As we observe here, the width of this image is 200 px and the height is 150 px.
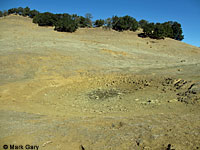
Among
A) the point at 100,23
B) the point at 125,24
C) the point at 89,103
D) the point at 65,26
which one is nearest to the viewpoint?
the point at 89,103

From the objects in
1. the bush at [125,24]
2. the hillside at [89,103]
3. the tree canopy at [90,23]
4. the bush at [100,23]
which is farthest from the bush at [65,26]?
the hillside at [89,103]

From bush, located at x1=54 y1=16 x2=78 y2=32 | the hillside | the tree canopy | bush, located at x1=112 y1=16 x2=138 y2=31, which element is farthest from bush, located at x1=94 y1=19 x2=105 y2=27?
the hillside

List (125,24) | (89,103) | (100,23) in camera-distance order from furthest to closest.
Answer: (100,23)
(125,24)
(89,103)

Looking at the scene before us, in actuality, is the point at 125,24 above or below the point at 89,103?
above

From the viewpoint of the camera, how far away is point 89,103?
6559mm

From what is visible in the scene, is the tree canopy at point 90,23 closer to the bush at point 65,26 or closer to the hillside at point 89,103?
the bush at point 65,26

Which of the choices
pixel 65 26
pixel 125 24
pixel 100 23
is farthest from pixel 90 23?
pixel 65 26

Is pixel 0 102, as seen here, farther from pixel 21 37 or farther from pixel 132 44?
pixel 132 44

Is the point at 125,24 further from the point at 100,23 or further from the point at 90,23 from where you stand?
the point at 90,23

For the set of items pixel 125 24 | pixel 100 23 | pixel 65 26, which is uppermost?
pixel 100 23

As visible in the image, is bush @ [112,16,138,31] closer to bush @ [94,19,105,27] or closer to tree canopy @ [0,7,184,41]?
tree canopy @ [0,7,184,41]

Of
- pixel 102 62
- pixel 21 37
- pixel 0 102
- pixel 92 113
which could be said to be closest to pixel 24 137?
pixel 92 113

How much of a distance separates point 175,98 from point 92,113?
2.99m

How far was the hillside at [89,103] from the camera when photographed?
10.5 feet
